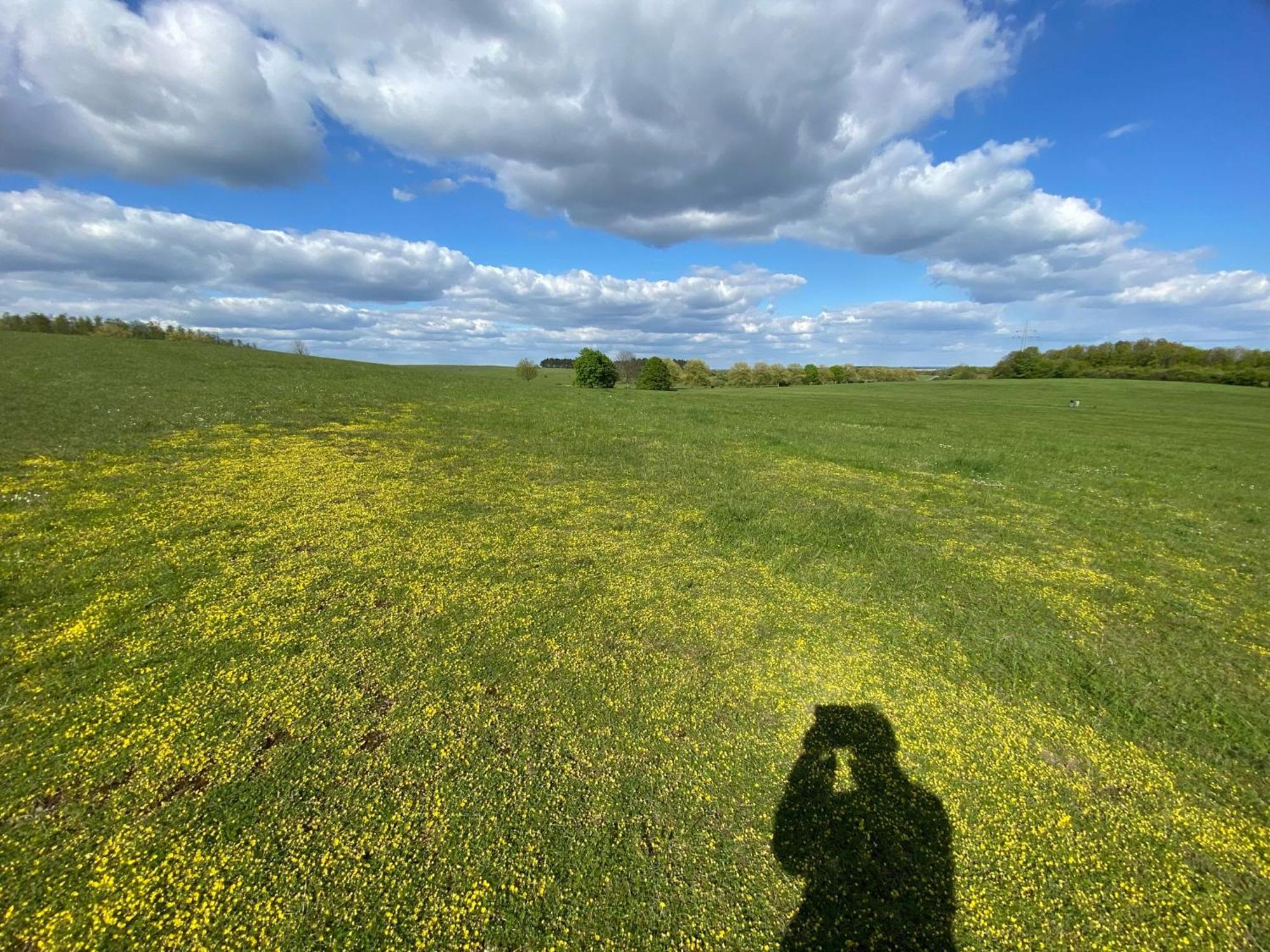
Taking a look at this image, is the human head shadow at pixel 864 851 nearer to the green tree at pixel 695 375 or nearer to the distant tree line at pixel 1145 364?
the green tree at pixel 695 375

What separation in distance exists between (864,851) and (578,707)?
3212 millimetres

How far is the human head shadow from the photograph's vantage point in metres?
3.89

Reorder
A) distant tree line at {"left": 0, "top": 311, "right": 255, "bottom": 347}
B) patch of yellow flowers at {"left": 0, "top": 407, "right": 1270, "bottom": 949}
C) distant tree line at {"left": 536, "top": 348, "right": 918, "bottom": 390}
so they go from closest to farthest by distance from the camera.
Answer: patch of yellow flowers at {"left": 0, "top": 407, "right": 1270, "bottom": 949} < distant tree line at {"left": 0, "top": 311, "right": 255, "bottom": 347} < distant tree line at {"left": 536, "top": 348, "right": 918, "bottom": 390}

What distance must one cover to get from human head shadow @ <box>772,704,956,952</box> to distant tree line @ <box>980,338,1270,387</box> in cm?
11936

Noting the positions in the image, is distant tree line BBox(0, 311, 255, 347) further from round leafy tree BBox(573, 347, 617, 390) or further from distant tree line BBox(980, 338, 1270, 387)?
distant tree line BBox(980, 338, 1270, 387)

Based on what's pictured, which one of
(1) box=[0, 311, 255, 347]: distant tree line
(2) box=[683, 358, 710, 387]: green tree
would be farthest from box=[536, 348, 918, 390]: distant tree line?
(1) box=[0, 311, 255, 347]: distant tree line

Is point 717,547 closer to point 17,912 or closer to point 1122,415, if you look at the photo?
point 17,912

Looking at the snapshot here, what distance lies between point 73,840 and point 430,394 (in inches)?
1074

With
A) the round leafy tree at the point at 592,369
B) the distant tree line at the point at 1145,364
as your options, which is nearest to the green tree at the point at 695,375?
the round leafy tree at the point at 592,369

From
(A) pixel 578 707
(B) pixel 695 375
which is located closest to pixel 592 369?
(B) pixel 695 375

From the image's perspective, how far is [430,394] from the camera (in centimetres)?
2891

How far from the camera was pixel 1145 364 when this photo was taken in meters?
94.7

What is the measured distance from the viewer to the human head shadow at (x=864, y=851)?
12.8 feet

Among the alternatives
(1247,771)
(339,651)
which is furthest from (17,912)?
(1247,771)
